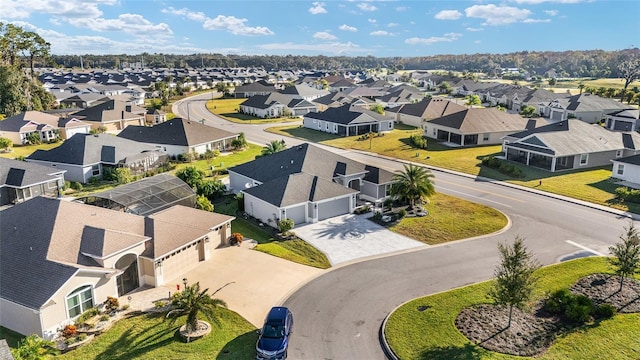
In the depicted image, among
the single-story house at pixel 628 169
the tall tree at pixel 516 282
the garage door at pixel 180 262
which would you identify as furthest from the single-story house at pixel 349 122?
the tall tree at pixel 516 282

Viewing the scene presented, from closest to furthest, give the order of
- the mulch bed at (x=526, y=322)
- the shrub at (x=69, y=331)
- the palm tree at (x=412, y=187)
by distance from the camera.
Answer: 1. the mulch bed at (x=526, y=322)
2. the shrub at (x=69, y=331)
3. the palm tree at (x=412, y=187)

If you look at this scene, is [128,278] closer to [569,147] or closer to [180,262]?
[180,262]

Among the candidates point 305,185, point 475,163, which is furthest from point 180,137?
point 475,163

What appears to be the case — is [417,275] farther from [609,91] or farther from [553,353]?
[609,91]

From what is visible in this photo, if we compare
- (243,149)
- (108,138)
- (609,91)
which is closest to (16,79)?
(108,138)

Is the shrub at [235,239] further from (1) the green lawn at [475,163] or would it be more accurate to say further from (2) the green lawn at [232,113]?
(2) the green lawn at [232,113]

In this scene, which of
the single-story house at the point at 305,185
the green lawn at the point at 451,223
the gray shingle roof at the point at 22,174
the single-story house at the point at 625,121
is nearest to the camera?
the green lawn at the point at 451,223

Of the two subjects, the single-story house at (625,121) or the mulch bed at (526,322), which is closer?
the mulch bed at (526,322)
